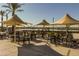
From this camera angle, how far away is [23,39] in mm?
11109

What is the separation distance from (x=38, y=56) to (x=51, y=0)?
2.17 m

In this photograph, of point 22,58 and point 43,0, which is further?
point 43,0

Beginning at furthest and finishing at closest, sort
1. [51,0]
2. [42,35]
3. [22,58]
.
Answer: [42,35], [51,0], [22,58]

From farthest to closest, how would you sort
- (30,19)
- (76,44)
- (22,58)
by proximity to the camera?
(30,19) → (76,44) → (22,58)

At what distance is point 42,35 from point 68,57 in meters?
7.67

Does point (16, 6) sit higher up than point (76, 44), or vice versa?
point (16, 6)

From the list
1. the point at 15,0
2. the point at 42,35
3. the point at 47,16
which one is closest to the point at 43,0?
the point at 15,0

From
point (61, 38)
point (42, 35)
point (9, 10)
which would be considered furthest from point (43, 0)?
point (9, 10)

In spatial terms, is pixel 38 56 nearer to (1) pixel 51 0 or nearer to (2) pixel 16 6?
(1) pixel 51 0

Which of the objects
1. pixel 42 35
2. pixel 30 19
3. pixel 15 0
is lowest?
pixel 42 35

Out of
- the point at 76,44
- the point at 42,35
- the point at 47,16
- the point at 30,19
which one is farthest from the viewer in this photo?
the point at 47,16

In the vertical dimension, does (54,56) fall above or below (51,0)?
below

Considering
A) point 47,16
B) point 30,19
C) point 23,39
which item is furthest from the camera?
point 47,16

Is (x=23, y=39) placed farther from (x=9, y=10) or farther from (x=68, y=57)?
(x=9, y=10)
